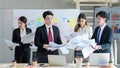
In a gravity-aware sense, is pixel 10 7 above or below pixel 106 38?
above

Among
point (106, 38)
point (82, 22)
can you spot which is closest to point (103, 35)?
point (106, 38)

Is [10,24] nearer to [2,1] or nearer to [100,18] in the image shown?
[2,1]

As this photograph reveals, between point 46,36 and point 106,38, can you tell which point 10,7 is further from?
point 106,38

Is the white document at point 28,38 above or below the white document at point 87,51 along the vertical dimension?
above

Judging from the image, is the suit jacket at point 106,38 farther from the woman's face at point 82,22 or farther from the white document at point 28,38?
the white document at point 28,38

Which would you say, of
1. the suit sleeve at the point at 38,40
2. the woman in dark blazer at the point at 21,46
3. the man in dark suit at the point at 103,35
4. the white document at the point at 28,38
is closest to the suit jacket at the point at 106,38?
the man in dark suit at the point at 103,35

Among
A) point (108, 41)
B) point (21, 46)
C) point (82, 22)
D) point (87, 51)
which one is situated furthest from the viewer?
point (21, 46)

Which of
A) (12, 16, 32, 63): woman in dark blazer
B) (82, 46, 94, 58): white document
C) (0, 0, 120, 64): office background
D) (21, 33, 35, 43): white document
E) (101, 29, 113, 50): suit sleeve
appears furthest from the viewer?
(0, 0, 120, 64): office background

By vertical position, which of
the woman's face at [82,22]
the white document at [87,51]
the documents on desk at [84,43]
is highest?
the woman's face at [82,22]

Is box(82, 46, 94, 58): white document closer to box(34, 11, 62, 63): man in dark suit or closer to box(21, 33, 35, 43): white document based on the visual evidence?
box(34, 11, 62, 63): man in dark suit

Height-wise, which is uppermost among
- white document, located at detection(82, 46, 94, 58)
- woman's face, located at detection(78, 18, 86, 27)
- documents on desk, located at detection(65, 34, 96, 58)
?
woman's face, located at detection(78, 18, 86, 27)

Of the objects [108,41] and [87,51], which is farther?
[108,41]

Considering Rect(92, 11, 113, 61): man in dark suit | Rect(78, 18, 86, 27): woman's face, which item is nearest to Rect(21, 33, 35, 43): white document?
Rect(78, 18, 86, 27): woman's face

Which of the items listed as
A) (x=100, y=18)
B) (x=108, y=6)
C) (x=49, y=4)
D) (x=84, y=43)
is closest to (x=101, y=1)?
(x=108, y=6)
